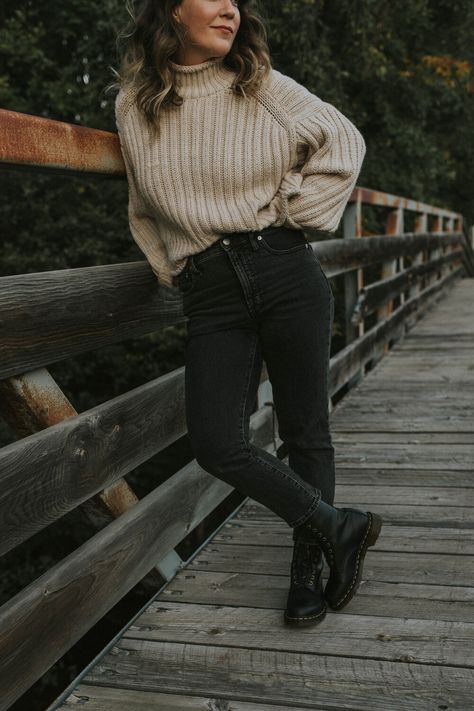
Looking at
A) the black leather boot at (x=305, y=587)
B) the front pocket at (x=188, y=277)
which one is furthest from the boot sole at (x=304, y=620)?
the front pocket at (x=188, y=277)

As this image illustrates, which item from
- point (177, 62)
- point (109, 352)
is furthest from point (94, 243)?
point (177, 62)

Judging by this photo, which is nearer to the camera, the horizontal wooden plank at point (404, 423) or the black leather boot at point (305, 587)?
the black leather boot at point (305, 587)

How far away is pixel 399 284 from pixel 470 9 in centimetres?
895

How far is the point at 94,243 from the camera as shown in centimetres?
939

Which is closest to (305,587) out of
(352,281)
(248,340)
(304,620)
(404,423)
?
(304,620)

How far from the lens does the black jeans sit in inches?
82.8

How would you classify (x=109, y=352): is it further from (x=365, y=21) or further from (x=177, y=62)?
(x=177, y=62)

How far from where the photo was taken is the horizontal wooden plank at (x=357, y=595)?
7.46ft

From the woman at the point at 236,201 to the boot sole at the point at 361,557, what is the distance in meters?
0.07

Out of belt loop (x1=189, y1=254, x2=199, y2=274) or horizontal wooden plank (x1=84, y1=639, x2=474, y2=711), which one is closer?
horizontal wooden plank (x1=84, y1=639, x2=474, y2=711)

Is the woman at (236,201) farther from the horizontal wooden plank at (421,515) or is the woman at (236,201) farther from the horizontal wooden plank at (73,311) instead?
the horizontal wooden plank at (421,515)

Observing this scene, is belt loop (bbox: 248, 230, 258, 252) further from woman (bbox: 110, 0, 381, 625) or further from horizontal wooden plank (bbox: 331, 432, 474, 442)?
horizontal wooden plank (bbox: 331, 432, 474, 442)

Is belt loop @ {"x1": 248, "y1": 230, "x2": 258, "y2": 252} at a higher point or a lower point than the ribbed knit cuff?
lower

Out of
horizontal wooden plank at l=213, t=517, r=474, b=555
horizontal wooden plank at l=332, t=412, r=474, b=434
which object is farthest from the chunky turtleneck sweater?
horizontal wooden plank at l=332, t=412, r=474, b=434
